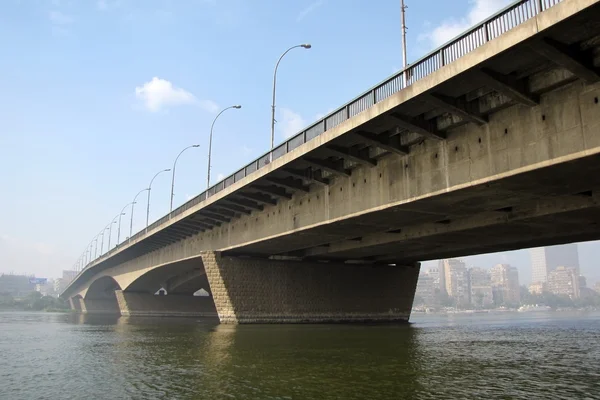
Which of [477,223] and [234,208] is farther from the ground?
[234,208]

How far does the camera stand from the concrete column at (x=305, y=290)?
46.2 meters

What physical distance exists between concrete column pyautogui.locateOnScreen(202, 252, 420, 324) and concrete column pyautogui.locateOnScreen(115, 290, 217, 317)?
46.2 m

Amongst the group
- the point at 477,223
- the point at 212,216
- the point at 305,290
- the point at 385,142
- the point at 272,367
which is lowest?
the point at 272,367

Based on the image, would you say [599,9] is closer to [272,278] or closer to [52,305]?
[272,278]

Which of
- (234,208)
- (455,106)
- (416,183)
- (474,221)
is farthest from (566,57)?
(234,208)

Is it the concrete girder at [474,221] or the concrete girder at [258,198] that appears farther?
the concrete girder at [258,198]

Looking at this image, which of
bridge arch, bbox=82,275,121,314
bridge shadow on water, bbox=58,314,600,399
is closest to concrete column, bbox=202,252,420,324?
bridge shadow on water, bbox=58,314,600,399

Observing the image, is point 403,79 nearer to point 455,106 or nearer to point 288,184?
point 455,106

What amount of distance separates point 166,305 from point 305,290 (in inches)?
2031

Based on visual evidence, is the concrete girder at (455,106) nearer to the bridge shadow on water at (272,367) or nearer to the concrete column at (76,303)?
the bridge shadow on water at (272,367)

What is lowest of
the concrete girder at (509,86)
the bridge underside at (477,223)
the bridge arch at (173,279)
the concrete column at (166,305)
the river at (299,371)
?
the river at (299,371)

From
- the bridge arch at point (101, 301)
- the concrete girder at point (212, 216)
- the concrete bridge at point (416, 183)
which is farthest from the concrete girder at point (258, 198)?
the bridge arch at point (101, 301)

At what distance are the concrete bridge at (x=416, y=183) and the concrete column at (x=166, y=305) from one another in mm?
40137

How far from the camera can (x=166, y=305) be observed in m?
92.8
